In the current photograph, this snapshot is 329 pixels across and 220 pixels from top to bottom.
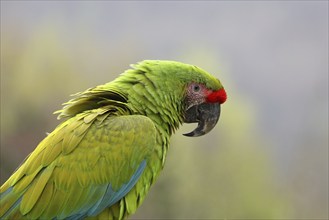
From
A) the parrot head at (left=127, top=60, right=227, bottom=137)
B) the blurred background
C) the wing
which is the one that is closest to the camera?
the wing

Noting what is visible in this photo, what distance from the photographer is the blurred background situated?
179 cm

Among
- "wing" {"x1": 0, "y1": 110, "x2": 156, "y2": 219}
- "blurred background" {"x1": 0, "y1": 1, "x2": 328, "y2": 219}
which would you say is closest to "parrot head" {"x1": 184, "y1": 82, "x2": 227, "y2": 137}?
"wing" {"x1": 0, "y1": 110, "x2": 156, "y2": 219}

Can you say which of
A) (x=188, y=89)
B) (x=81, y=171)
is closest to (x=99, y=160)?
(x=81, y=171)

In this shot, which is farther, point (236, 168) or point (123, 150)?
point (236, 168)

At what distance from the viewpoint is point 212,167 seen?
1.81 meters

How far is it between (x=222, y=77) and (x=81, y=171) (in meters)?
1.02

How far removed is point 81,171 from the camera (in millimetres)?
951

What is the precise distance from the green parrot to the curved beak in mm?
85

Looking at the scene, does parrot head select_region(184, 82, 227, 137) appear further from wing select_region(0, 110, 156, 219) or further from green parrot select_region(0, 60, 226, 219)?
wing select_region(0, 110, 156, 219)

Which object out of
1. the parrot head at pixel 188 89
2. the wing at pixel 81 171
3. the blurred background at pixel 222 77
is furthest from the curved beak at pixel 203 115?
the blurred background at pixel 222 77

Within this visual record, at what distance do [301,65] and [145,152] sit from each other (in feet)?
3.57

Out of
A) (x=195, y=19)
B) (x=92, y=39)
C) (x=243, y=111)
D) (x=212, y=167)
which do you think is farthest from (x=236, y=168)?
(x=92, y=39)

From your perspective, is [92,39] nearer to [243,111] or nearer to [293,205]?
[243,111]

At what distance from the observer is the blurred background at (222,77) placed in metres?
1.79
